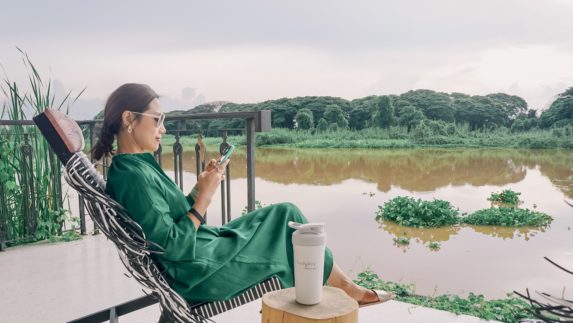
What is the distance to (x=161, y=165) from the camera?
3.73 meters

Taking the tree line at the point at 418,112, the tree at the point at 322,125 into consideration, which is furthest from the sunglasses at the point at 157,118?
the tree at the point at 322,125

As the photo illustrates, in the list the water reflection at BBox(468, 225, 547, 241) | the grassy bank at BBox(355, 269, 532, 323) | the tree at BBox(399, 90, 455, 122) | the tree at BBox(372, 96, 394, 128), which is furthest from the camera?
the tree at BBox(399, 90, 455, 122)

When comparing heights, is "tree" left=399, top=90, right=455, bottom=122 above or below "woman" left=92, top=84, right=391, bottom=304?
above

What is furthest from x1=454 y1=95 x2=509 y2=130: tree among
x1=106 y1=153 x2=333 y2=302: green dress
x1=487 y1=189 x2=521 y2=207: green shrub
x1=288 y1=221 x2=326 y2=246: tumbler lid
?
x1=288 y1=221 x2=326 y2=246: tumbler lid

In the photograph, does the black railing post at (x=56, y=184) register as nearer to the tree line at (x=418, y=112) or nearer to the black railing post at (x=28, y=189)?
the black railing post at (x=28, y=189)

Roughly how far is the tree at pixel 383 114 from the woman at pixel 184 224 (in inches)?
888

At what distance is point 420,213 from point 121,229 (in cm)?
1026

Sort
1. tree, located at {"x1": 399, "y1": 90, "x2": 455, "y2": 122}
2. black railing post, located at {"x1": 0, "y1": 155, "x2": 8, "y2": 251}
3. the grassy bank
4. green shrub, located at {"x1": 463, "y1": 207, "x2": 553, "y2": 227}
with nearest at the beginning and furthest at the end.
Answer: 1. the grassy bank
2. black railing post, located at {"x1": 0, "y1": 155, "x2": 8, "y2": 251}
3. green shrub, located at {"x1": 463, "y1": 207, "x2": 553, "y2": 227}
4. tree, located at {"x1": 399, "y1": 90, "x2": 455, "y2": 122}

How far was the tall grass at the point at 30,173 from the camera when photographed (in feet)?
12.5

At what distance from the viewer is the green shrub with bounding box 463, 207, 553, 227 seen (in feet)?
36.9

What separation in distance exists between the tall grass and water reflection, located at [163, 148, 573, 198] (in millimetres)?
15474

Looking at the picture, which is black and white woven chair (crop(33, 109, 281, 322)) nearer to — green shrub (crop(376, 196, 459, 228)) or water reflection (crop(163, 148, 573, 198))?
green shrub (crop(376, 196, 459, 228))

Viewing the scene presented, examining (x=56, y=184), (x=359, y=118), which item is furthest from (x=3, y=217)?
(x=359, y=118)

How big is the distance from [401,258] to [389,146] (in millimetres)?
13621
